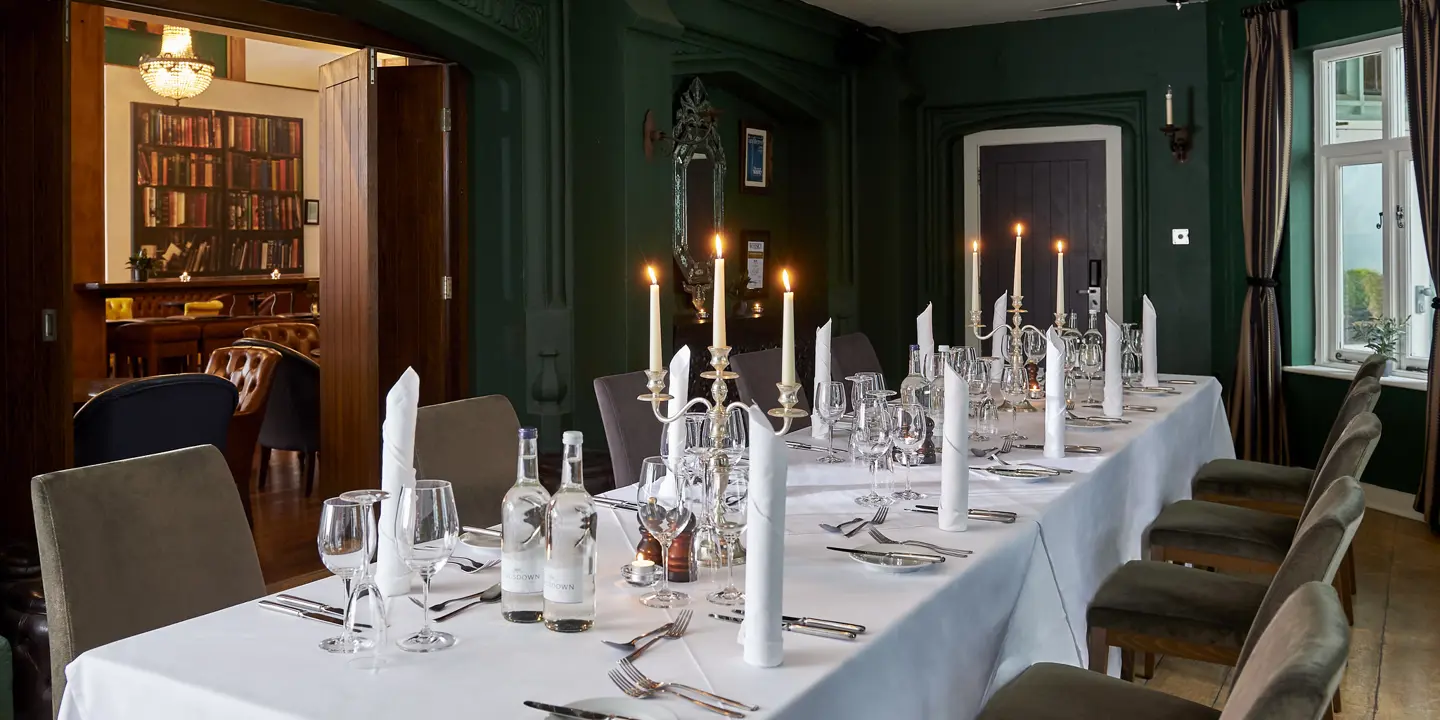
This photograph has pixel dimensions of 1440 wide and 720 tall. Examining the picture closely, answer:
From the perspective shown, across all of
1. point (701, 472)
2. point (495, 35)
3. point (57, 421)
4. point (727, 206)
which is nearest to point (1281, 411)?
point (727, 206)

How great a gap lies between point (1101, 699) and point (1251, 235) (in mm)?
5473

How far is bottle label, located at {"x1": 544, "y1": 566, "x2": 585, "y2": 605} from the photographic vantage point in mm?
1662

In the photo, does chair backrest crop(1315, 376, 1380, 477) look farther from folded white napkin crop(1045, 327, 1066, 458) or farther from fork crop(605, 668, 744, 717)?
fork crop(605, 668, 744, 717)

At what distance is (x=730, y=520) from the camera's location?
74.3 inches

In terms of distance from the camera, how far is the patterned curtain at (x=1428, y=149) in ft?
18.0

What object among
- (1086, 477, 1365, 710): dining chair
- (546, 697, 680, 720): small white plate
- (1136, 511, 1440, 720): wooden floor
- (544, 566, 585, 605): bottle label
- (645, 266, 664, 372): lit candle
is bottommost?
(1136, 511, 1440, 720): wooden floor

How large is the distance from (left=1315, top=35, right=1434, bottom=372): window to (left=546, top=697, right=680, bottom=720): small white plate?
5917 millimetres

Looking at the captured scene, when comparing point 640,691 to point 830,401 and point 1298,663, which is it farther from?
point 830,401

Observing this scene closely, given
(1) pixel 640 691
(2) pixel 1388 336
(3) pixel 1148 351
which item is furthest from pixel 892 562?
(2) pixel 1388 336

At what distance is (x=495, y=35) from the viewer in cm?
543

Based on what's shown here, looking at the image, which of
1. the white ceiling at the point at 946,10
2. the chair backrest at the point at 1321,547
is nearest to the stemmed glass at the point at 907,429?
the chair backrest at the point at 1321,547

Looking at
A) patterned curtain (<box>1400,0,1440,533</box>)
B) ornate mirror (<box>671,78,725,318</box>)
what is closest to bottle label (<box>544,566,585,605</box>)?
ornate mirror (<box>671,78,725,318</box>)

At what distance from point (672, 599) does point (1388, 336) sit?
564cm

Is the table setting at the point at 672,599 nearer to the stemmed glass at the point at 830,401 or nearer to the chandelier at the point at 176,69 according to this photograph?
the stemmed glass at the point at 830,401
